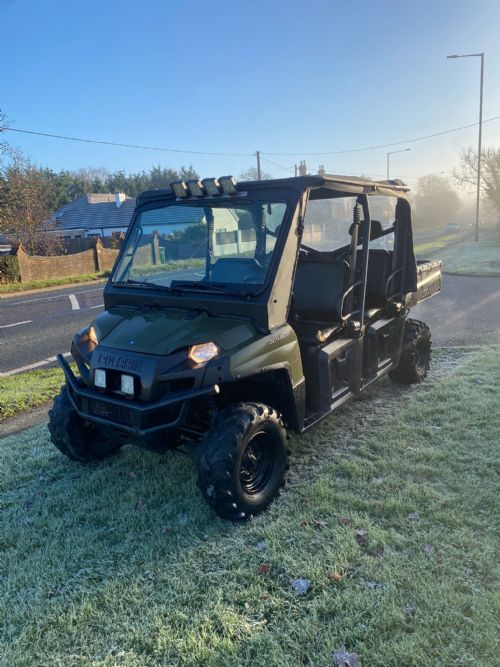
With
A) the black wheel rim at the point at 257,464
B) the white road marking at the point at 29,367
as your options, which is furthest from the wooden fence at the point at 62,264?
the black wheel rim at the point at 257,464

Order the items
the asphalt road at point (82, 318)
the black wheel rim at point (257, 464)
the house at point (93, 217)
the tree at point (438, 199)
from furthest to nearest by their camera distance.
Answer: the tree at point (438, 199), the house at point (93, 217), the asphalt road at point (82, 318), the black wheel rim at point (257, 464)

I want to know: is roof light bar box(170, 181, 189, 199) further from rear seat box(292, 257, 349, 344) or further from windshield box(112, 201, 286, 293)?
rear seat box(292, 257, 349, 344)

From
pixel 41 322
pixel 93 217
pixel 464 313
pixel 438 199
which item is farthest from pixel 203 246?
pixel 438 199

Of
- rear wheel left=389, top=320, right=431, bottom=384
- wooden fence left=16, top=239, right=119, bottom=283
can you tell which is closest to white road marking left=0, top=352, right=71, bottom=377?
rear wheel left=389, top=320, right=431, bottom=384

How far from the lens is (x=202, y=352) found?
3043 millimetres

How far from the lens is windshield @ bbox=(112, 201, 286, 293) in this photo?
11.7 feet

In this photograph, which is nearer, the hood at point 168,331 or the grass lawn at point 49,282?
the hood at point 168,331

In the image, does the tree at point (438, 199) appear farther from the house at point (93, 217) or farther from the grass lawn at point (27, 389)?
the grass lawn at point (27, 389)

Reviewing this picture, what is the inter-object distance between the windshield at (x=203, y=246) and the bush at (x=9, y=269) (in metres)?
17.3

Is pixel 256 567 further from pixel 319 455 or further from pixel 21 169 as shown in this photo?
pixel 21 169

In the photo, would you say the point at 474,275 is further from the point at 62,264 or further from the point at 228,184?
the point at 62,264

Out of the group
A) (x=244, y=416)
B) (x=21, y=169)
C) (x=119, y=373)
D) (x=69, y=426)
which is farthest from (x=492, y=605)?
(x=21, y=169)

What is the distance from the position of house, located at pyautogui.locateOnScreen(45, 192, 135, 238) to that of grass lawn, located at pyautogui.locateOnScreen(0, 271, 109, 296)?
19599 millimetres

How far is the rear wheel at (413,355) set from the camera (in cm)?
547
